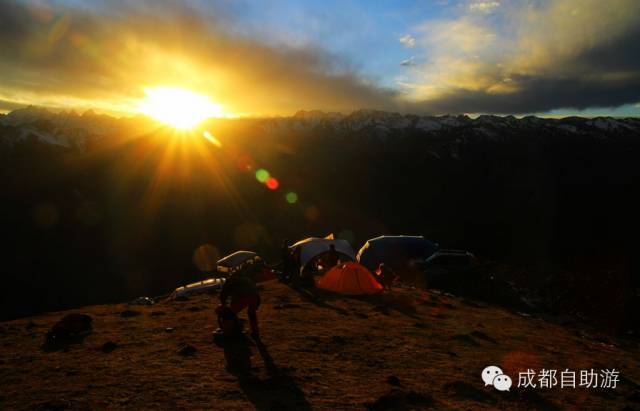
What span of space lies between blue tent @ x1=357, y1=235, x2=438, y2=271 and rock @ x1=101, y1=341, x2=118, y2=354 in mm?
22756

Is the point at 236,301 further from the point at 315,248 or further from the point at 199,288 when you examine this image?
the point at 199,288

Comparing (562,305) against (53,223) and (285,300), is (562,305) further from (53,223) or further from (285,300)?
(53,223)

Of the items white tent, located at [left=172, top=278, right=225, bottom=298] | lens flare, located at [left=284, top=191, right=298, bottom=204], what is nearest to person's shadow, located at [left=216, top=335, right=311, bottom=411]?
white tent, located at [left=172, top=278, right=225, bottom=298]

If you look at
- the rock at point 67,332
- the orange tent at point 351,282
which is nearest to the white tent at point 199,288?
the orange tent at point 351,282

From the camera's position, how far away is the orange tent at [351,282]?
18.4 metres

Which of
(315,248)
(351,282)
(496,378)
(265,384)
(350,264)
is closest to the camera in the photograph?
(265,384)

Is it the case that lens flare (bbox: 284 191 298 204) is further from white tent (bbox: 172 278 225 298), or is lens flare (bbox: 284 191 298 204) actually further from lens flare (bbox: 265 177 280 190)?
white tent (bbox: 172 278 225 298)

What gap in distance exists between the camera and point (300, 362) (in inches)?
377

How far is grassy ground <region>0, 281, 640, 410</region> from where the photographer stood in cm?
764

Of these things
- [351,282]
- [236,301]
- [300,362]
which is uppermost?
[236,301]

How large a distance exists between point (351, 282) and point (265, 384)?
10.6 metres

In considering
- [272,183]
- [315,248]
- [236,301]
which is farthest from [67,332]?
[272,183]

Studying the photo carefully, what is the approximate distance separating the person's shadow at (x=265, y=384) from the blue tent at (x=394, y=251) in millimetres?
21970

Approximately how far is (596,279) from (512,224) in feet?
279
